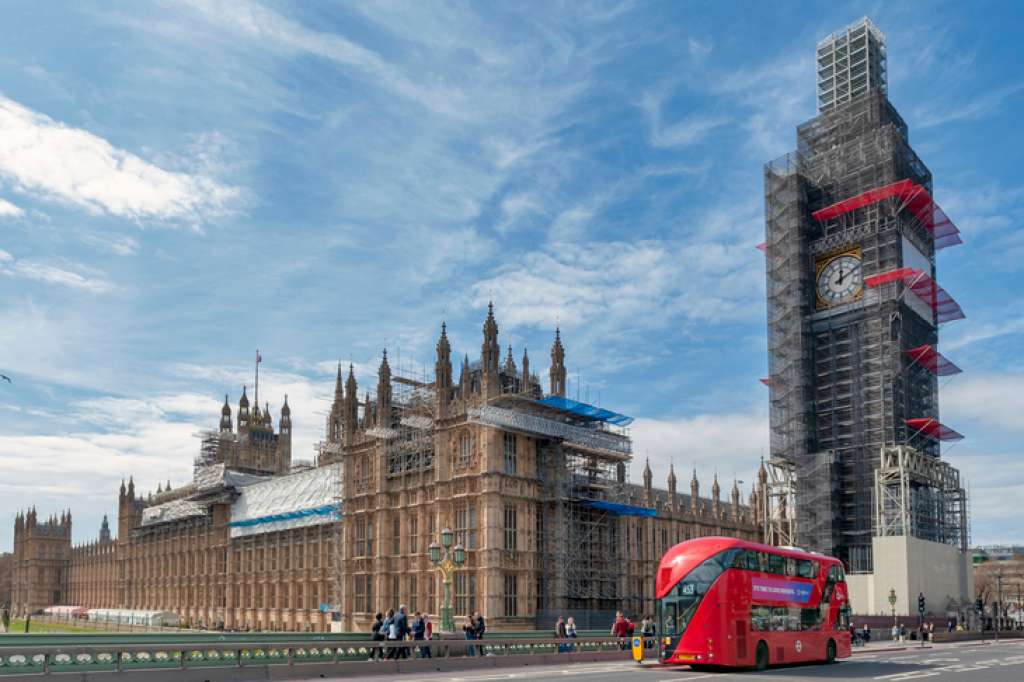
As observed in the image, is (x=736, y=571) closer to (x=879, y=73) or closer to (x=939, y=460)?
(x=939, y=460)

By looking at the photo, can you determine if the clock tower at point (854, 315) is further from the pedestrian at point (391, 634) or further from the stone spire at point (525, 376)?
the pedestrian at point (391, 634)

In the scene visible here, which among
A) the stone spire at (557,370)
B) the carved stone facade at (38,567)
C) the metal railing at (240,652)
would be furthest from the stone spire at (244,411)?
the metal railing at (240,652)

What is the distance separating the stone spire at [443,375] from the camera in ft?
246

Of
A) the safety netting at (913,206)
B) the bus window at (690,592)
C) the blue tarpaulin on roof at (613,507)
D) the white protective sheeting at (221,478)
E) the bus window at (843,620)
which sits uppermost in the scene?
the safety netting at (913,206)

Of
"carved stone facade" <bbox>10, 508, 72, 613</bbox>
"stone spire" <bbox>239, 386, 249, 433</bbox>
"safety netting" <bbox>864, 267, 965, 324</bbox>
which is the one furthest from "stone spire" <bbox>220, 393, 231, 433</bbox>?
"safety netting" <bbox>864, 267, 965, 324</bbox>

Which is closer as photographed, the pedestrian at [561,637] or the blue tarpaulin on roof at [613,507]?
the pedestrian at [561,637]

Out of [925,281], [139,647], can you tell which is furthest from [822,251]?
[139,647]

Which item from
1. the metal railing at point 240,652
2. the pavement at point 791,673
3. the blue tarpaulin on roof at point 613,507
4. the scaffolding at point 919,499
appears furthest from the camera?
the scaffolding at point 919,499

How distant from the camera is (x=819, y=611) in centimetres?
3822

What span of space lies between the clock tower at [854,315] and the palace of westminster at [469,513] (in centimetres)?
1463

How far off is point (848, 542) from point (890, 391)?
1357 centimetres

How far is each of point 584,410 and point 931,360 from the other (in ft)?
106

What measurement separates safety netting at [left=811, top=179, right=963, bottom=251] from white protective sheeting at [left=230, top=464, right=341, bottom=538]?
167 feet

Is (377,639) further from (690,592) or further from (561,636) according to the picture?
(561,636)
